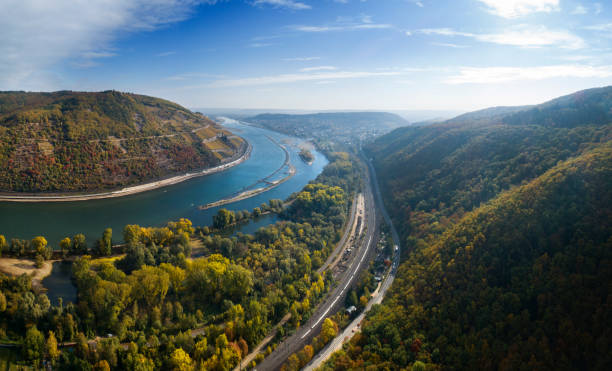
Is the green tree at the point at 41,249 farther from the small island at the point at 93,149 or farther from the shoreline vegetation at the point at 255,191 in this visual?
the small island at the point at 93,149

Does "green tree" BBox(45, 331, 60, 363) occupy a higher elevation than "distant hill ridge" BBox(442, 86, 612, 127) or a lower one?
lower

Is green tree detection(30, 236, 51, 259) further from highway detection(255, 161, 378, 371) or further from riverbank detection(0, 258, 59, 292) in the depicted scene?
highway detection(255, 161, 378, 371)

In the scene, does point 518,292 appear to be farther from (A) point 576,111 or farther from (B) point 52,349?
(A) point 576,111

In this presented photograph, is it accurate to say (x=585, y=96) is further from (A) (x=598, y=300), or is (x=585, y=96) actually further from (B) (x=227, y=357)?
(B) (x=227, y=357)

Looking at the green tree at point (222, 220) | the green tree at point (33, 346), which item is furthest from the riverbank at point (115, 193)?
the green tree at point (33, 346)

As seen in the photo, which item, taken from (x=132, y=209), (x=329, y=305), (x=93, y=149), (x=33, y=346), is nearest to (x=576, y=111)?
(x=329, y=305)

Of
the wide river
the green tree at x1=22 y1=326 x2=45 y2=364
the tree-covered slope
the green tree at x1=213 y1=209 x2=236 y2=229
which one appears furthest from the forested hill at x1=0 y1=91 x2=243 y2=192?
the tree-covered slope
